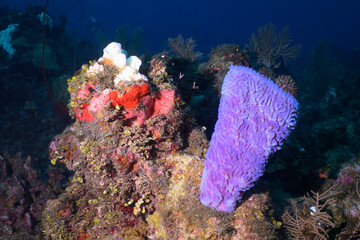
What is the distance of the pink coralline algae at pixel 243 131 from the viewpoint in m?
1.94

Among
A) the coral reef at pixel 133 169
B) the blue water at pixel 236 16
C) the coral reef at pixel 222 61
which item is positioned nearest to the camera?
the coral reef at pixel 133 169

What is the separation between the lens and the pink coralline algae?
1.94m

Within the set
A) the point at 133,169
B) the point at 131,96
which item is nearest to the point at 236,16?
the point at 131,96

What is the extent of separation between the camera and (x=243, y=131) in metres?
2.09

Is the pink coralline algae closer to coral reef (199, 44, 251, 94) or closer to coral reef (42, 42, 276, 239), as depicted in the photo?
coral reef (42, 42, 276, 239)

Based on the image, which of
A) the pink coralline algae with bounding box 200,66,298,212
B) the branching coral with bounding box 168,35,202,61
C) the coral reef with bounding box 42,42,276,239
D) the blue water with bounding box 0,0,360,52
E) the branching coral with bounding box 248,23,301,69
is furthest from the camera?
the blue water with bounding box 0,0,360,52

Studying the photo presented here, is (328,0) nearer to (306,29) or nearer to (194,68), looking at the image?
(306,29)

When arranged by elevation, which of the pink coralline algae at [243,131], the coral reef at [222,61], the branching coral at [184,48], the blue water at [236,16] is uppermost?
the blue water at [236,16]

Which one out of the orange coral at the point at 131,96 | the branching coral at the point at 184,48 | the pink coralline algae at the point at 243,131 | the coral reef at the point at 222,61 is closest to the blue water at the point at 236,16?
the branching coral at the point at 184,48

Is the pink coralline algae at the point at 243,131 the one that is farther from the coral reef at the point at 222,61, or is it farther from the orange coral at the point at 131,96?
the coral reef at the point at 222,61

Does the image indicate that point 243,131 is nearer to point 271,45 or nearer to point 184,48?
point 184,48

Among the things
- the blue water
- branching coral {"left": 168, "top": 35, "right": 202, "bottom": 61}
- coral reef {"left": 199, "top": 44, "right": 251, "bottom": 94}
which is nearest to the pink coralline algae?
coral reef {"left": 199, "top": 44, "right": 251, "bottom": 94}

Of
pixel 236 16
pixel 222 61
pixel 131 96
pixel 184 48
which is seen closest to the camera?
pixel 131 96

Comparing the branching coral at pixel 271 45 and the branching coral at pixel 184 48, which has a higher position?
the branching coral at pixel 184 48
